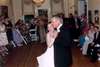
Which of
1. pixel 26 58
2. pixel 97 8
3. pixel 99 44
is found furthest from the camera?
pixel 97 8

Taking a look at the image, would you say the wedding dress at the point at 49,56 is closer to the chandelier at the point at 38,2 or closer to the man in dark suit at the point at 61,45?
the man in dark suit at the point at 61,45

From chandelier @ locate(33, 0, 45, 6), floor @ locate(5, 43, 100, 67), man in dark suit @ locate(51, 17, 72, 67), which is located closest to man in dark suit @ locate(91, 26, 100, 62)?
floor @ locate(5, 43, 100, 67)

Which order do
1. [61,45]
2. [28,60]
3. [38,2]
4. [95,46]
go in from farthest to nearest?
1. [38,2]
2. [28,60]
3. [95,46]
4. [61,45]

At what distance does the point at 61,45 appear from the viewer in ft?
15.9

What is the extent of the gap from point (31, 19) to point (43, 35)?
2.16 meters

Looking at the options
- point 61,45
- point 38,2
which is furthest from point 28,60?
point 38,2

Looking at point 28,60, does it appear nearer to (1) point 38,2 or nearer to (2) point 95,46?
(2) point 95,46

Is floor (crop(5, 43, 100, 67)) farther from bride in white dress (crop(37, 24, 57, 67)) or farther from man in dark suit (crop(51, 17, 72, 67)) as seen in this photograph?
man in dark suit (crop(51, 17, 72, 67))

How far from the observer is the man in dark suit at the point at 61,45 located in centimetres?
478

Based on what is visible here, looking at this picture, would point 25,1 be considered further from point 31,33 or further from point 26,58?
point 26,58

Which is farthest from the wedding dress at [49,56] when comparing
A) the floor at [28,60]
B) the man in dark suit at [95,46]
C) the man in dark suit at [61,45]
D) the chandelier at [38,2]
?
the chandelier at [38,2]

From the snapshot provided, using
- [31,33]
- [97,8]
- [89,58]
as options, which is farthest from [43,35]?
[89,58]

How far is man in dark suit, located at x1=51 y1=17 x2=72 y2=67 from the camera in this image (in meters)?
4.78

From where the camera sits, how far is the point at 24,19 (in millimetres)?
17141
